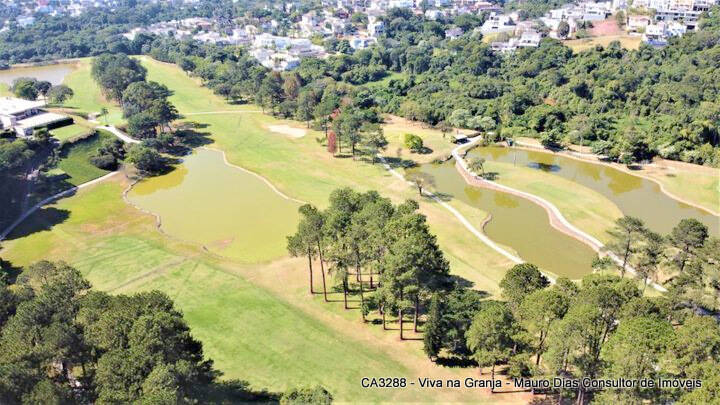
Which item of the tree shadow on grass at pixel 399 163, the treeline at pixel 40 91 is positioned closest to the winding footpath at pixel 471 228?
the tree shadow on grass at pixel 399 163

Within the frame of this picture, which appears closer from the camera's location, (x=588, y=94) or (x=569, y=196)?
(x=569, y=196)

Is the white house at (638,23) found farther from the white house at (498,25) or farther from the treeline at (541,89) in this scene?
the white house at (498,25)

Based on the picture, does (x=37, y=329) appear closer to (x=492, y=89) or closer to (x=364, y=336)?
(x=364, y=336)

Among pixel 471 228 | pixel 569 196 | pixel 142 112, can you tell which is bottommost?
pixel 471 228

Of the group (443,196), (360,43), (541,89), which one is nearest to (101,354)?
(443,196)

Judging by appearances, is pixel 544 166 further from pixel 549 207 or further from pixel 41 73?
pixel 41 73
